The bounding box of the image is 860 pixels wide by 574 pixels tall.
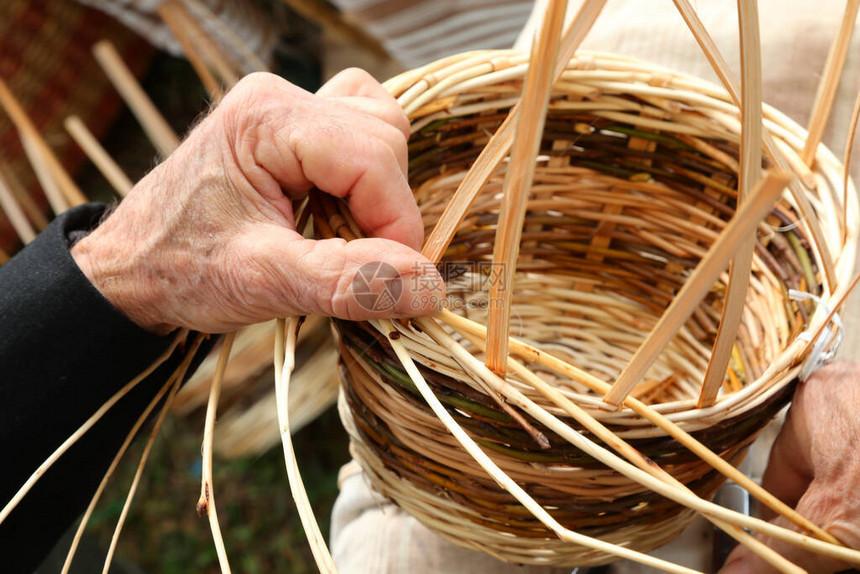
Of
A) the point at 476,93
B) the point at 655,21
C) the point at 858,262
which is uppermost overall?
the point at 476,93

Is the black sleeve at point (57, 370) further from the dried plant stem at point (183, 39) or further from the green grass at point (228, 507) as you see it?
the green grass at point (228, 507)

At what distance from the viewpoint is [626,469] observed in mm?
341

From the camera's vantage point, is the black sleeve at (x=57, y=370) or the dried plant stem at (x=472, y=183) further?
the black sleeve at (x=57, y=370)

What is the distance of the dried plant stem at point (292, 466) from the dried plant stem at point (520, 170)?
0.11 metres

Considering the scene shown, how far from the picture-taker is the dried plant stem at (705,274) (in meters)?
0.25

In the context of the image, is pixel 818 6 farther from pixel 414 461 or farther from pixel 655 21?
pixel 414 461

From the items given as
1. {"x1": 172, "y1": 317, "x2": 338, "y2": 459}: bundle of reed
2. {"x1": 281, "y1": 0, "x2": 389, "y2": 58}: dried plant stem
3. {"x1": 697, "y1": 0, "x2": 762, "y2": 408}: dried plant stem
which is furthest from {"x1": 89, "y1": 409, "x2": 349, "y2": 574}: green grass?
{"x1": 697, "y1": 0, "x2": 762, "y2": 408}: dried plant stem

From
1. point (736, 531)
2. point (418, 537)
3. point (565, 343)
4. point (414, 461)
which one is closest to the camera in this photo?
point (736, 531)

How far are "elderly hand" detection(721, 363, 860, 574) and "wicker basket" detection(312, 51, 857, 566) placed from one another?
0.07 ft

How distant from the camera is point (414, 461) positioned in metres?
0.47

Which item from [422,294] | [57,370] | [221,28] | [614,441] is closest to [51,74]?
[221,28]

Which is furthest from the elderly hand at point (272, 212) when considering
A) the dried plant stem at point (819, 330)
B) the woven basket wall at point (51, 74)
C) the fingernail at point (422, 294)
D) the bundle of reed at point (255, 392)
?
the woven basket wall at point (51, 74)

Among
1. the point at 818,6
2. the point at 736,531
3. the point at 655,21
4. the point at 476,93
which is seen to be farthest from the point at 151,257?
the point at 818,6

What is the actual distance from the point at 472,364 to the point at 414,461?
13 centimetres
